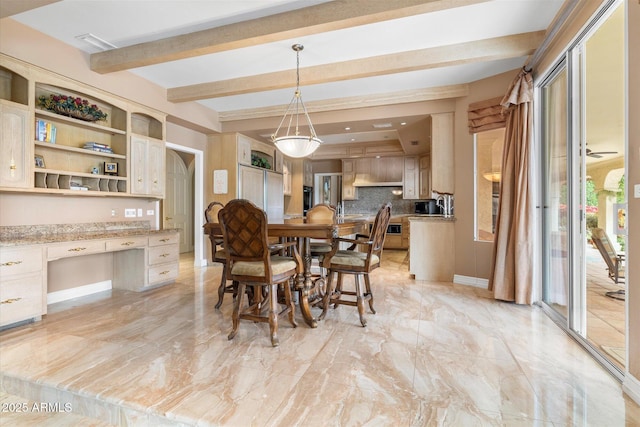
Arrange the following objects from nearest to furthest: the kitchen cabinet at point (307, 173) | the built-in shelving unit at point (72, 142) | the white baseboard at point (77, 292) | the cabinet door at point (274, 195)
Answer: the built-in shelving unit at point (72, 142) → the white baseboard at point (77, 292) → the cabinet door at point (274, 195) → the kitchen cabinet at point (307, 173)

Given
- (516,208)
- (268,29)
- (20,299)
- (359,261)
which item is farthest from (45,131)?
(516,208)

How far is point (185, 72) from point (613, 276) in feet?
15.4

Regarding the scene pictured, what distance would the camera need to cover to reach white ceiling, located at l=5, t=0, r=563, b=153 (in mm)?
2506

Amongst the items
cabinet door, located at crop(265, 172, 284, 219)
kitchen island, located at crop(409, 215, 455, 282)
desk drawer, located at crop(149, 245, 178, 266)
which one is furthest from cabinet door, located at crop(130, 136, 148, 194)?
kitchen island, located at crop(409, 215, 455, 282)

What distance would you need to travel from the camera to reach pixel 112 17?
270 cm

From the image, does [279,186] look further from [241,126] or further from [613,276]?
[613,276]

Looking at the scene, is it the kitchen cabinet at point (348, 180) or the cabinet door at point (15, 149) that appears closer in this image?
the cabinet door at point (15, 149)

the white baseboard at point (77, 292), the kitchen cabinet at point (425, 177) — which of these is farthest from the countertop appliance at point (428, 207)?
the white baseboard at point (77, 292)

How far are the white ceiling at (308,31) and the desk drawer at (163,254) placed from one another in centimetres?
220

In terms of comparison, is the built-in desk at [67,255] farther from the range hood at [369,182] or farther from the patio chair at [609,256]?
the range hood at [369,182]

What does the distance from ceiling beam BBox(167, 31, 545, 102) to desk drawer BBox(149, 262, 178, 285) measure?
230cm

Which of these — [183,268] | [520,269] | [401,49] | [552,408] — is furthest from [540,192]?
[183,268]

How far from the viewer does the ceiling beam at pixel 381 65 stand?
9.77 feet

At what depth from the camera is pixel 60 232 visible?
3.29m
